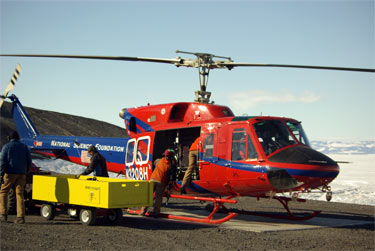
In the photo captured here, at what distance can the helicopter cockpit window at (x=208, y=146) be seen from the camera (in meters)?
12.0

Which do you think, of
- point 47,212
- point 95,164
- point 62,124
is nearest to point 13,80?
point 95,164

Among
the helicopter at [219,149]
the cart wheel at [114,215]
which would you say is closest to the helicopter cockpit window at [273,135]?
the helicopter at [219,149]

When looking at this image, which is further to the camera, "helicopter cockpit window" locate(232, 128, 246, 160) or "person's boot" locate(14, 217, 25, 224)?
"helicopter cockpit window" locate(232, 128, 246, 160)

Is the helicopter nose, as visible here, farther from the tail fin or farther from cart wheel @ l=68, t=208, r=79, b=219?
the tail fin

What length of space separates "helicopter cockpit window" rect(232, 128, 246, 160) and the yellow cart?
2.30 metres

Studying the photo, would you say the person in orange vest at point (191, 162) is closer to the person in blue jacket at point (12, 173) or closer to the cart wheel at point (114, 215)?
the cart wheel at point (114, 215)

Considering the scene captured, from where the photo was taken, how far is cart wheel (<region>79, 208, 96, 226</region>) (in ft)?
34.4

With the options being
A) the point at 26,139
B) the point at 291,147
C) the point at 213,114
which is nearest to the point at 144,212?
the point at 213,114

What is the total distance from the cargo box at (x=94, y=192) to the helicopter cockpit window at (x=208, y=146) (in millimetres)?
1886

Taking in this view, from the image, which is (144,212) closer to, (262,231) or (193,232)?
(193,232)

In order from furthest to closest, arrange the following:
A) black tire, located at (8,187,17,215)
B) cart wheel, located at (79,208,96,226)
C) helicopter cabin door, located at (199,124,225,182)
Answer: black tire, located at (8,187,17,215)
helicopter cabin door, located at (199,124,225,182)
cart wheel, located at (79,208,96,226)

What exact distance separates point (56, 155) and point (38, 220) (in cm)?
631

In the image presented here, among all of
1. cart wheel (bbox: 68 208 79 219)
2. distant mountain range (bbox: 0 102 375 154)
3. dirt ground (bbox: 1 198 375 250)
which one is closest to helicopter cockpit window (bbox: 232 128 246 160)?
dirt ground (bbox: 1 198 375 250)

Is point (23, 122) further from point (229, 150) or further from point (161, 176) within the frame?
point (229, 150)
